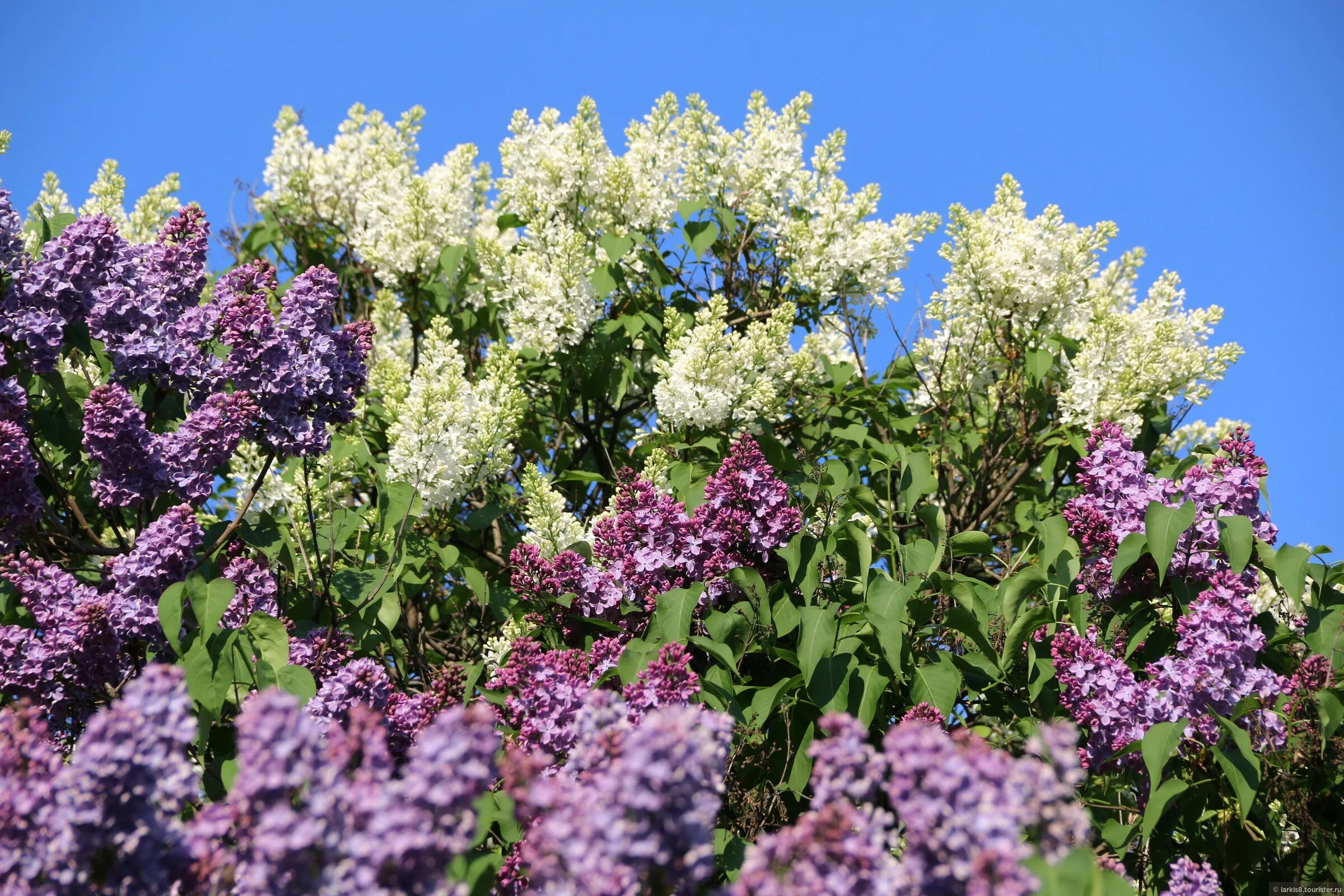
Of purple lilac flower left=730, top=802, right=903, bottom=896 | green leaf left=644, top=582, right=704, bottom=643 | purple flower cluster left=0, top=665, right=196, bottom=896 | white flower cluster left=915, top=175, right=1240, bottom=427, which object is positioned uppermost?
white flower cluster left=915, top=175, right=1240, bottom=427

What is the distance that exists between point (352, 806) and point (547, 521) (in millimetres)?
2142

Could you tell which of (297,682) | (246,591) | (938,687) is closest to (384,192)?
(246,591)

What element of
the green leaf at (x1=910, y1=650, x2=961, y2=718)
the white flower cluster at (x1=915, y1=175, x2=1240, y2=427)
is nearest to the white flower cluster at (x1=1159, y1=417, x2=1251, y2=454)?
the white flower cluster at (x1=915, y1=175, x2=1240, y2=427)

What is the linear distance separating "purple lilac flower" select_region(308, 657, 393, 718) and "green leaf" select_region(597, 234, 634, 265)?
250cm

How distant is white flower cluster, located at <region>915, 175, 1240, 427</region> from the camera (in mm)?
5062

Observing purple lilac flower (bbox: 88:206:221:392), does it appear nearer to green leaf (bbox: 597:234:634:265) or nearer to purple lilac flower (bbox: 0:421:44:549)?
purple lilac flower (bbox: 0:421:44:549)

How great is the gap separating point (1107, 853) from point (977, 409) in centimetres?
303

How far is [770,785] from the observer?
11.4 feet

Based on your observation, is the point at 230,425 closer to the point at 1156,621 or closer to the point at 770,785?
the point at 770,785

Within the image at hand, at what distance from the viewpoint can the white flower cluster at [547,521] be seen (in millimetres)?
4027

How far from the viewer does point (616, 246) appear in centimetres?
521

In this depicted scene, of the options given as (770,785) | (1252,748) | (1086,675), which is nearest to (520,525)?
(770,785)

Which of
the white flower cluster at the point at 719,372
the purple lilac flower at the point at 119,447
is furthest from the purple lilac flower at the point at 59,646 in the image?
the white flower cluster at the point at 719,372

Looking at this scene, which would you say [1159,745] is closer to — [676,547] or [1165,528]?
[1165,528]
